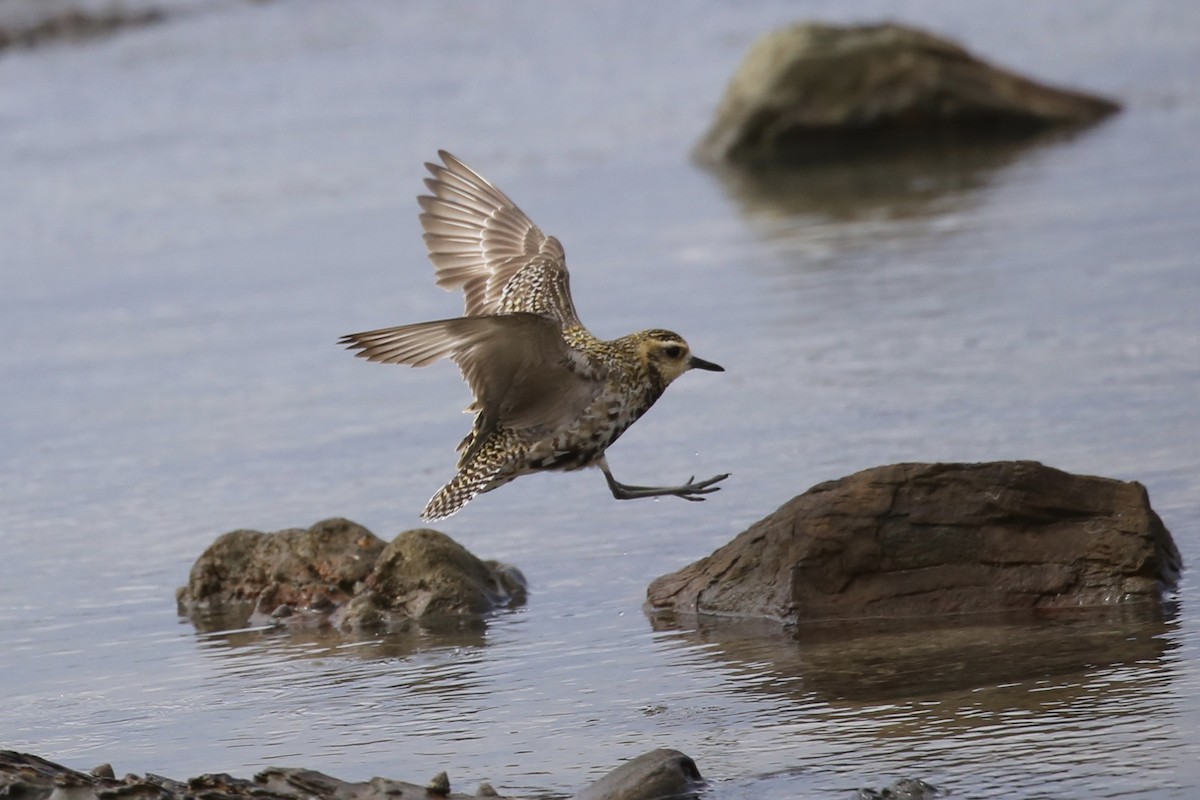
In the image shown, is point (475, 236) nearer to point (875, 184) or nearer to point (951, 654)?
point (951, 654)

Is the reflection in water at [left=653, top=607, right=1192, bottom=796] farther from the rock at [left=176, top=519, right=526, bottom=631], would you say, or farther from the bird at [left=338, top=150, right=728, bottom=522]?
the rock at [left=176, top=519, right=526, bottom=631]

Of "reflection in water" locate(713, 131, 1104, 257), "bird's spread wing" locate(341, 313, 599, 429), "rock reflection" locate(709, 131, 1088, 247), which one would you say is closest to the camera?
"bird's spread wing" locate(341, 313, 599, 429)

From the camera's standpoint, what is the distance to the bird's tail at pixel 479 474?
7.67 metres

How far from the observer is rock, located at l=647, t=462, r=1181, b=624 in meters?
7.38

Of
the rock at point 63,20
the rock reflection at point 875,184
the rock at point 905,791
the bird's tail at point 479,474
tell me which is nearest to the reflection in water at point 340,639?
the bird's tail at point 479,474

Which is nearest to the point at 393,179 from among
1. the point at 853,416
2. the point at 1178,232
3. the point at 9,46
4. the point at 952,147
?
the point at 952,147

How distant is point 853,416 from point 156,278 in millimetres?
7241

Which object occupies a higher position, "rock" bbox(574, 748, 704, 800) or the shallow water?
the shallow water

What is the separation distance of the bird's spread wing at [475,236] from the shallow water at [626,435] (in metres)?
1.19

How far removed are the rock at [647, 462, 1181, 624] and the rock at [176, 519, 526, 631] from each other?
1129 mm

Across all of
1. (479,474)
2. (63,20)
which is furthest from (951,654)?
(63,20)

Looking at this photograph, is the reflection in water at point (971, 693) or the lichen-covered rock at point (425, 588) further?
the lichen-covered rock at point (425, 588)

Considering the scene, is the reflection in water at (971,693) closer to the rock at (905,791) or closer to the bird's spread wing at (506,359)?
the rock at (905,791)

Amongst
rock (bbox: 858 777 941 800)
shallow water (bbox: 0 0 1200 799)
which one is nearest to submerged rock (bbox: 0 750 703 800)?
shallow water (bbox: 0 0 1200 799)
